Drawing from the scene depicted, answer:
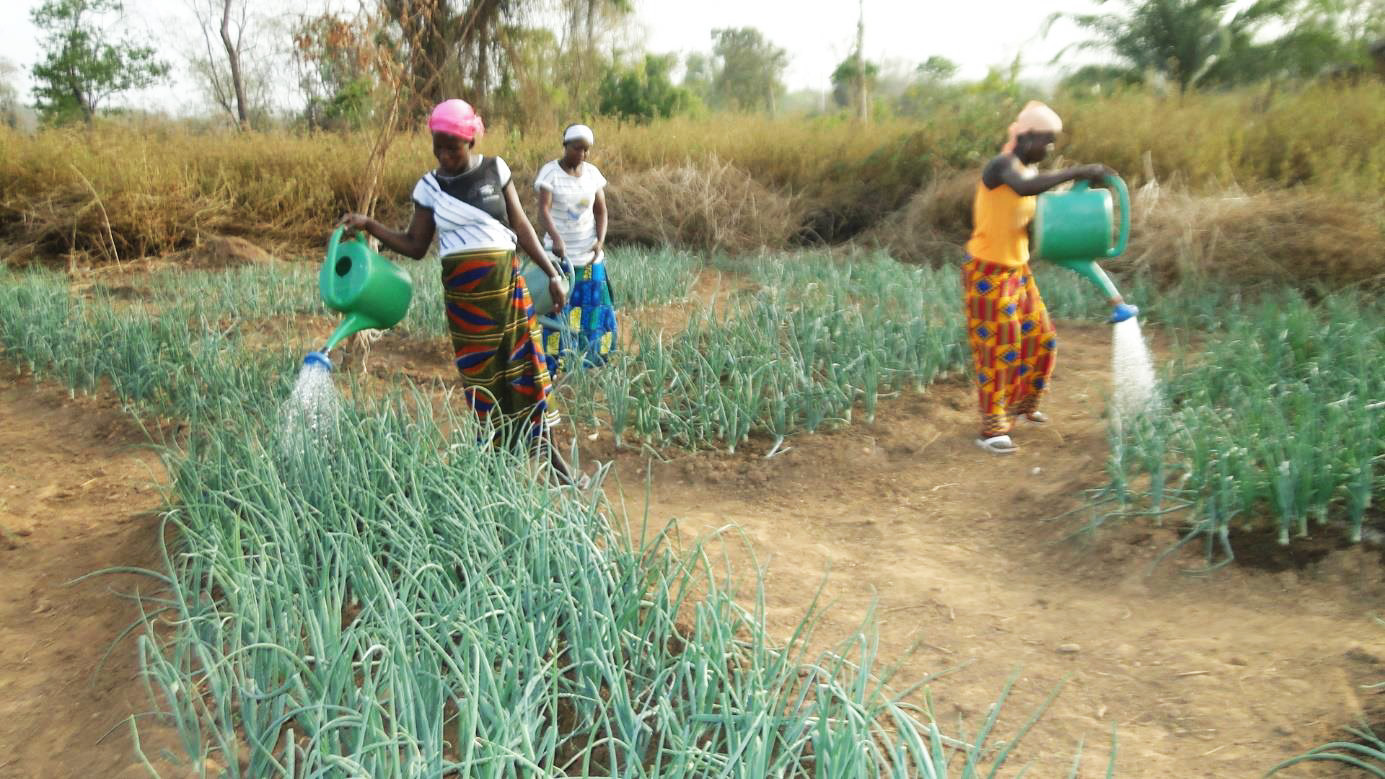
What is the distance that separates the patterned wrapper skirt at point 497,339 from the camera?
9.43 feet

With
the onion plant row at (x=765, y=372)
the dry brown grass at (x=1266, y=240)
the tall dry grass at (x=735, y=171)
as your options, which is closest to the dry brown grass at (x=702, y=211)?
the tall dry grass at (x=735, y=171)

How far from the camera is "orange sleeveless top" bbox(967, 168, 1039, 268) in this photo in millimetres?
3289

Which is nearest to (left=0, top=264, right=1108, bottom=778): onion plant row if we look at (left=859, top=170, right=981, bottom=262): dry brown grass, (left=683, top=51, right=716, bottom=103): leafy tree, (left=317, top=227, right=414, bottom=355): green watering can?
(left=317, top=227, right=414, bottom=355): green watering can

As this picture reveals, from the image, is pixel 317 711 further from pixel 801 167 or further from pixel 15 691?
pixel 801 167

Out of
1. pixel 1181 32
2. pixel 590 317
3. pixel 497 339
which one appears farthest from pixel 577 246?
pixel 1181 32

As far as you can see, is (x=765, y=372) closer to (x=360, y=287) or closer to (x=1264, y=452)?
(x=360, y=287)

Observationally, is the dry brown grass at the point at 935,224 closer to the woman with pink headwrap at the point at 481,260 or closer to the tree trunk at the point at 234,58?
the woman with pink headwrap at the point at 481,260

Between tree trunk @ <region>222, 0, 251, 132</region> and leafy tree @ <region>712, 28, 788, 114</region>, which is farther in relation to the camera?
leafy tree @ <region>712, 28, 788, 114</region>

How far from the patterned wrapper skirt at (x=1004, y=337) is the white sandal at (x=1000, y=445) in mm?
25

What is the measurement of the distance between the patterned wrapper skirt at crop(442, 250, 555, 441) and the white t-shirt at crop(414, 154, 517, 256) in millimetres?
27

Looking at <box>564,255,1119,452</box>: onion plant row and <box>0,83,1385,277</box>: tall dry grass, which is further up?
<box>0,83,1385,277</box>: tall dry grass

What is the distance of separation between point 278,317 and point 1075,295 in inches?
182

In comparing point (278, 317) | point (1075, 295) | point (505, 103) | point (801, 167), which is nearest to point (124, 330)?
point (278, 317)

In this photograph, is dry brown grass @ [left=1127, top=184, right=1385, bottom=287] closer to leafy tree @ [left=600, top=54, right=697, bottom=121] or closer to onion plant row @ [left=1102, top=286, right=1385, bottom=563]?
onion plant row @ [left=1102, top=286, right=1385, bottom=563]
